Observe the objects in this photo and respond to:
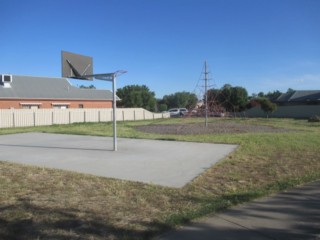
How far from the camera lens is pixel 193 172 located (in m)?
8.27

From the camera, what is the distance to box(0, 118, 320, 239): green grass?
452 cm

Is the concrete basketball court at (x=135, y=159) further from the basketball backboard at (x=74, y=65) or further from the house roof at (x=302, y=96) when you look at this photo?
the house roof at (x=302, y=96)

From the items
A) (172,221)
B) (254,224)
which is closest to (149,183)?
(172,221)

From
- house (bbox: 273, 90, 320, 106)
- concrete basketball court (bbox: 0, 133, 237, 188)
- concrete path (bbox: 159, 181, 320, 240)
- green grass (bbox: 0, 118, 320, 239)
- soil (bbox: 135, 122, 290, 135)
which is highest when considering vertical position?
house (bbox: 273, 90, 320, 106)

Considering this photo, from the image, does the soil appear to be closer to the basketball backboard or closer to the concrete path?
the basketball backboard

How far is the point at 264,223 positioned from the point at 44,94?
4080cm

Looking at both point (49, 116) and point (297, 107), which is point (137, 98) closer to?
point (297, 107)

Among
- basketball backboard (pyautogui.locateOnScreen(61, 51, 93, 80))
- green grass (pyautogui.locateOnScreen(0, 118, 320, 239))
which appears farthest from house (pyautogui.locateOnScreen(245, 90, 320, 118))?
green grass (pyautogui.locateOnScreen(0, 118, 320, 239))

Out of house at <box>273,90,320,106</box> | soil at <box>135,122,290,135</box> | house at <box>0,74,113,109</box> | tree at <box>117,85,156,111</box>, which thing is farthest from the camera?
tree at <box>117,85,156,111</box>

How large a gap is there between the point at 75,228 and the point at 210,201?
2.39 meters

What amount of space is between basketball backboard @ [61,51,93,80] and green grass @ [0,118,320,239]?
572cm

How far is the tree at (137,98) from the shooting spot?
73.8 meters

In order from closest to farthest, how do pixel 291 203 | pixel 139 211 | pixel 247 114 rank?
pixel 139 211
pixel 291 203
pixel 247 114

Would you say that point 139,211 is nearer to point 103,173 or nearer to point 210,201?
point 210,201
